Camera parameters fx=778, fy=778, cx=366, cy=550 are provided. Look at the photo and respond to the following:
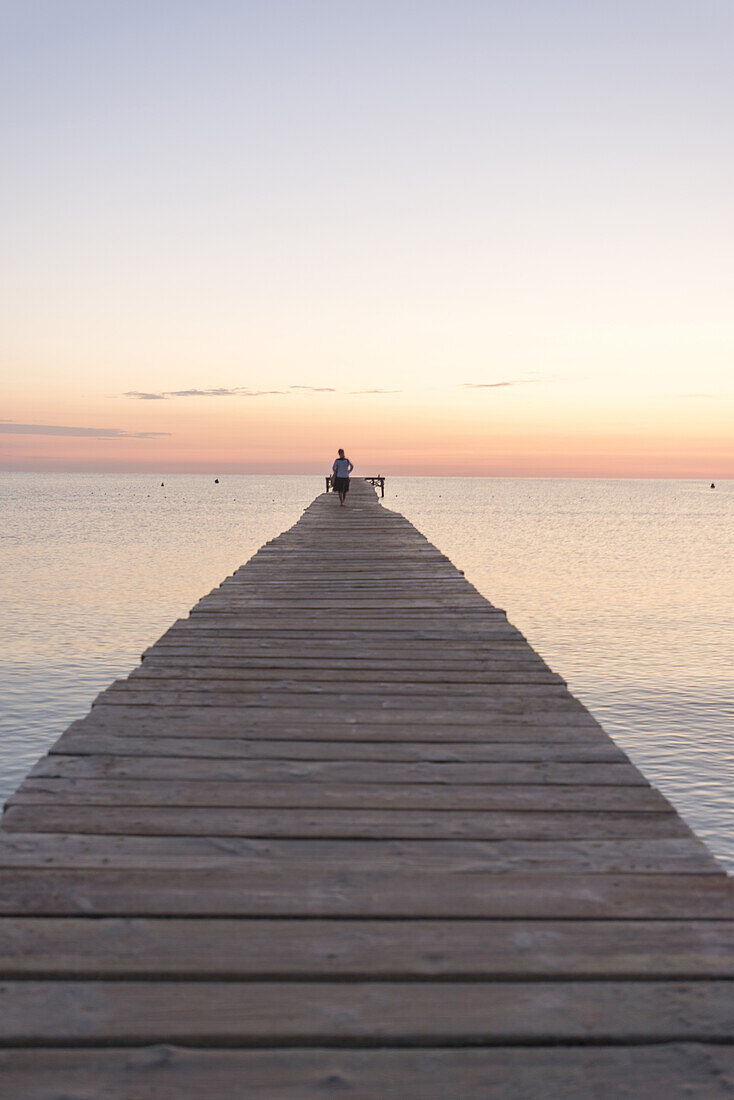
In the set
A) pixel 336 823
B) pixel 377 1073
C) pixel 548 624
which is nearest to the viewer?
pixel 377 1073

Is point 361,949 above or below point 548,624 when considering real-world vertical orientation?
above

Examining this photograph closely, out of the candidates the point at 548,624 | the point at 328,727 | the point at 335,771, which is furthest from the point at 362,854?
the point at 548,624

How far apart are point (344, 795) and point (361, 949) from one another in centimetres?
111

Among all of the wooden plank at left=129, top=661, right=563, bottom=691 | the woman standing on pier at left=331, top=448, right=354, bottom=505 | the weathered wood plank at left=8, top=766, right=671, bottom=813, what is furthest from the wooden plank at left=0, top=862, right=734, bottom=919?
the woman standing on pier at left=331, top=448, right=354, bottom=505

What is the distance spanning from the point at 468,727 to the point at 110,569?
33290 millimetres

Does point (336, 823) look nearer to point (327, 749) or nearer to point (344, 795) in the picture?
point (344, 795)

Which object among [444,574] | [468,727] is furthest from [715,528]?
[468,727]

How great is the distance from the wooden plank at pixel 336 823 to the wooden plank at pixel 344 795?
6cm

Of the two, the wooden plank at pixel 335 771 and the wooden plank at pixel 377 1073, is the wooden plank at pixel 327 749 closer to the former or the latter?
the wooden plank at pixel 335 771

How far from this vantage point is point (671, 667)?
18609mm

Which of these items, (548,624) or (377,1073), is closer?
(377,1073)

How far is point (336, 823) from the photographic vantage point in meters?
3.17

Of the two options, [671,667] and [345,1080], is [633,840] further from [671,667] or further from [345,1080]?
[671,667]

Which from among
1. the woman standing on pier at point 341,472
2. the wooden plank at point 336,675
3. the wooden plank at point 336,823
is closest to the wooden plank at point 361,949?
the wooden plank at point 336,823
